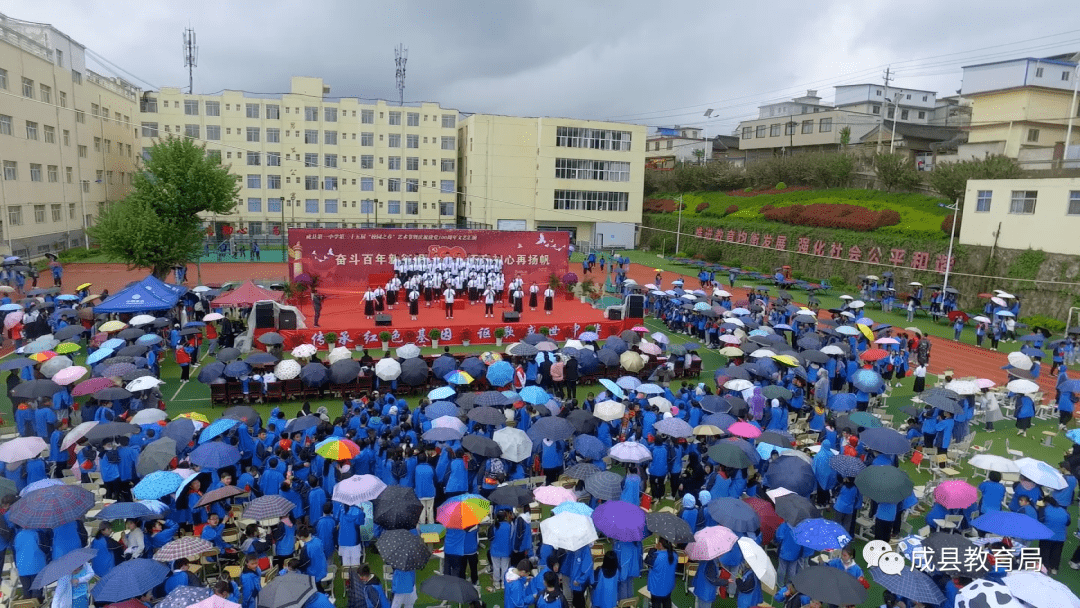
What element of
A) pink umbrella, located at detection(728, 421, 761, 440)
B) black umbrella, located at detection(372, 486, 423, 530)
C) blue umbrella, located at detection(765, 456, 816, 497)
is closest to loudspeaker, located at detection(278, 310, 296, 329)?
black umbrella, located at detection(372, 486, 423, 530)

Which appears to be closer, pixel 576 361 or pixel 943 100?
pixel 576 361

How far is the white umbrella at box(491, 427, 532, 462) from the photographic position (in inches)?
373

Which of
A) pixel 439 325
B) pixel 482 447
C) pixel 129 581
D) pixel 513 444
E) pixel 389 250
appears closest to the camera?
pixel 129 581

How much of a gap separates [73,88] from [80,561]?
43517 millimetres

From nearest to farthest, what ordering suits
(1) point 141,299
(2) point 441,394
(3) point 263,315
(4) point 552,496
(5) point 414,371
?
1. (4) point 552,496
2. (2) point 441,394
3. (5) point 414,371
4. (1) point 141,299
5. (3) point 263,315

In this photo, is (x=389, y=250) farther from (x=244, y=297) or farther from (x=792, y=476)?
(x=792, y=476)

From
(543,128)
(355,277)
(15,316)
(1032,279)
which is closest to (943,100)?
(543,128)

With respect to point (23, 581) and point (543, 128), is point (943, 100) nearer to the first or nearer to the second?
point (543, 128)

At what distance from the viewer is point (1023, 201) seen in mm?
28078

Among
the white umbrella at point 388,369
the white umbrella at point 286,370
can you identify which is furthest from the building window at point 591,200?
the white umbrella at point 286,370

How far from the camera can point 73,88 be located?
131 feet

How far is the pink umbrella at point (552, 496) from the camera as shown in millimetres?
→ 7971

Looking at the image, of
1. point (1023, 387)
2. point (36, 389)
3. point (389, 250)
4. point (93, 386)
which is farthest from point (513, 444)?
point (389, 250)

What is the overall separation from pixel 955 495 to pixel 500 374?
816cm
